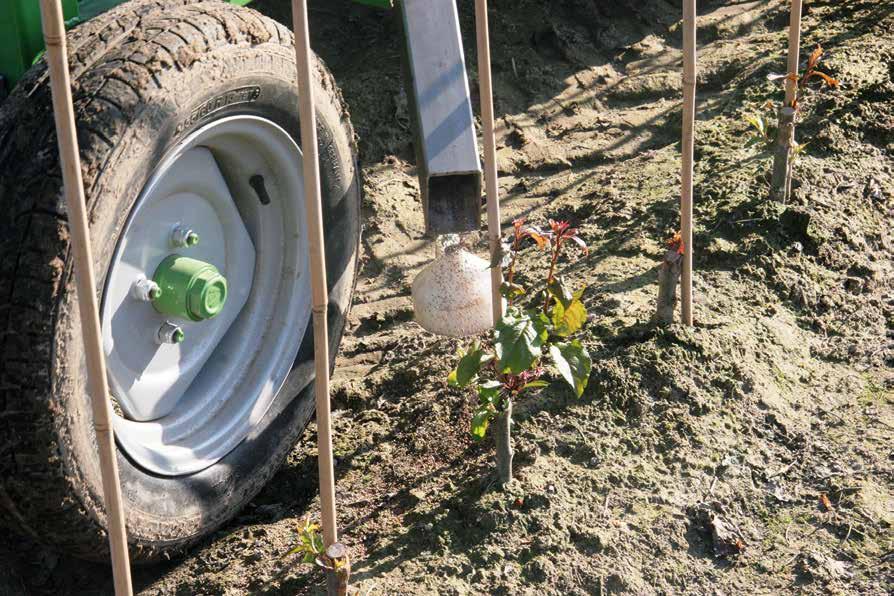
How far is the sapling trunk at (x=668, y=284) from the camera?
10.9 feet

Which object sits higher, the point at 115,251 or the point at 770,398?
the point at 115,251

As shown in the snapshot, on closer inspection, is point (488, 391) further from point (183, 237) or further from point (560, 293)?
point (183, 237)

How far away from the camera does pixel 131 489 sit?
103 inches

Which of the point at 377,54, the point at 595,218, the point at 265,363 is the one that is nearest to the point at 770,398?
the point at 595,218

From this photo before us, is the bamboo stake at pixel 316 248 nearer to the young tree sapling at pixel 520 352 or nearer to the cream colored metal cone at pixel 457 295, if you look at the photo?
the young tree sapling at pixel 520 352

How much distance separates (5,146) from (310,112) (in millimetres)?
642

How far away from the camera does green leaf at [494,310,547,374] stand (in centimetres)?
266

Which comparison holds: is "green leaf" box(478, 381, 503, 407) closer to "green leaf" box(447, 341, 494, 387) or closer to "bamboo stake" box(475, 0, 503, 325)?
"green leaf" box(447, 341, 494, 387)

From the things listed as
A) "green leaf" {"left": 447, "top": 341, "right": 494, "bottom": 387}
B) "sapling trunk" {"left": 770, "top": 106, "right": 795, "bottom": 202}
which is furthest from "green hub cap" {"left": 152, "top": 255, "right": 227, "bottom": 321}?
"sapling trunk" {"left": 770, "top": 106, "right": 795, "bottom": 202}

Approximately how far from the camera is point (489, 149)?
8.63ft

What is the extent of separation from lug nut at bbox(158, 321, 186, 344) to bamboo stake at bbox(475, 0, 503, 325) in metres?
0.78

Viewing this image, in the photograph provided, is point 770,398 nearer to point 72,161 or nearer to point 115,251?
point 115,251

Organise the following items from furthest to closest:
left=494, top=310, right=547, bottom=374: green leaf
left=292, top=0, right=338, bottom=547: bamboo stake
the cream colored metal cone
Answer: the cream colored metal cone → left=494, top=310, right=547, bottom=374: green leaf → left=292, top=0, right=338, bottom=547: bamboo stake

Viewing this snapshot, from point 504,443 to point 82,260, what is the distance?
126 cm
